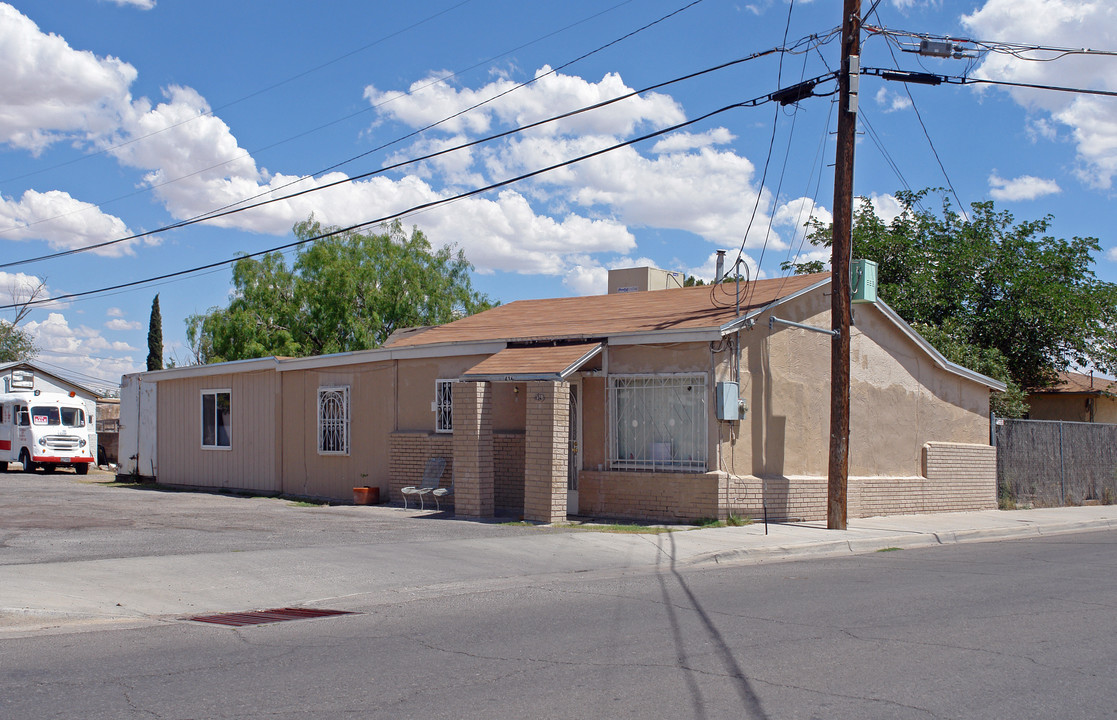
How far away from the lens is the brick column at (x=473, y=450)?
1570cm

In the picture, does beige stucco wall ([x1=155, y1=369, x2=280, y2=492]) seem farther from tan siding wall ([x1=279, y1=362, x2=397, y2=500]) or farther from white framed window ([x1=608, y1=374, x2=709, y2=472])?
white framed window ([x1=608, y1=374, x2=709, y2=472])

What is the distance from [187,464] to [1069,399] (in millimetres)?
27588

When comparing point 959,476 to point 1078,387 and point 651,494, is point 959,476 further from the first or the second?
point 1078,387

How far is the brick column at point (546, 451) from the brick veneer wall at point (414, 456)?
92.9 inches

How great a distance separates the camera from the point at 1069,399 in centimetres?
3234

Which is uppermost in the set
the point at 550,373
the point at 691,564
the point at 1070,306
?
the point at 1070,306

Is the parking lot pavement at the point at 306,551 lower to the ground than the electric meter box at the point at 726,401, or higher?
lower

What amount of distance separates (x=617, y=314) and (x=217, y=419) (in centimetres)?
1058

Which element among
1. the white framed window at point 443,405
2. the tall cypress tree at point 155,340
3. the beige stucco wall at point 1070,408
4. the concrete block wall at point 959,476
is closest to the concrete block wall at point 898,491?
the concrete block wall at point 959,476

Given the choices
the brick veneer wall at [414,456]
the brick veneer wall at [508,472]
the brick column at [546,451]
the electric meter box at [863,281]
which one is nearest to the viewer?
the brick column at [546,451]

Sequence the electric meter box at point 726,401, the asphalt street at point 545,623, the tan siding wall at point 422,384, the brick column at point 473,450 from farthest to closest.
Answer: the tan siding wall at point 422,384
the brick column at point 473,450
the electric meter box at point 726,401
the asphalt street at point 545,623

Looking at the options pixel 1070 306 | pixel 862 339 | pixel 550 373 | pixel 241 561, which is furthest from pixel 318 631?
pixel 1070 306

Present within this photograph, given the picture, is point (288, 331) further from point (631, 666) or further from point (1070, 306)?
point (631, 666)

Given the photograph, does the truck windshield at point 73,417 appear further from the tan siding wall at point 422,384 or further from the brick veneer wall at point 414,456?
the tan siding wall at point 422,384
